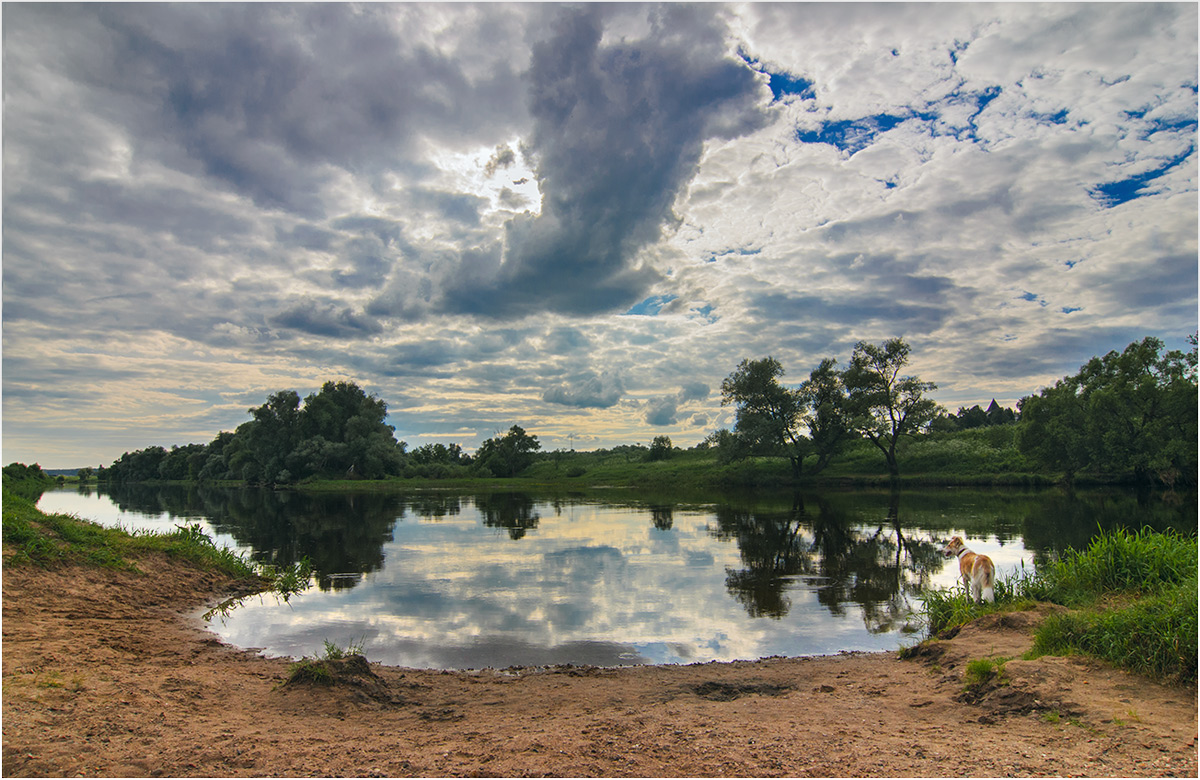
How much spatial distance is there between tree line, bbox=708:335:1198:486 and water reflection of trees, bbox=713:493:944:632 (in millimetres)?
25334

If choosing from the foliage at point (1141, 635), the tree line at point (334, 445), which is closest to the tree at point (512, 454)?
the tree line at point (334, 445)

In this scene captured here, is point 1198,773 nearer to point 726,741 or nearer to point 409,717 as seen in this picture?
point 726,741

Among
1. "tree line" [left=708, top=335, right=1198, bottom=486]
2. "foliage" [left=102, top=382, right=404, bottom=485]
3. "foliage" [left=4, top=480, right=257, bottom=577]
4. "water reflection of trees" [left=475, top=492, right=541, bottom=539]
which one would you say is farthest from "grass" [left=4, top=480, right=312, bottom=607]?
"foliage" [left=102, top=382, right=404, bottom=485]

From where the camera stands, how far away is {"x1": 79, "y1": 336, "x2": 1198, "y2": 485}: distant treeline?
127 feet

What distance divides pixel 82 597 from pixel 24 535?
2335mm

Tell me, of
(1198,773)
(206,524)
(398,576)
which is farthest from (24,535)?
(206,524)

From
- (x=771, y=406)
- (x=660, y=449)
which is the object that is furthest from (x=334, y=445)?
(x=771, y=406)

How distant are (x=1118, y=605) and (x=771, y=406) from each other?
49.0 meters

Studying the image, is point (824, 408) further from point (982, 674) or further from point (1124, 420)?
point (982, 674)

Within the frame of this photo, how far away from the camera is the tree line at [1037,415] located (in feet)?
124

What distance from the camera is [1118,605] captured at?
7.80 metres

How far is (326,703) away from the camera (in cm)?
613

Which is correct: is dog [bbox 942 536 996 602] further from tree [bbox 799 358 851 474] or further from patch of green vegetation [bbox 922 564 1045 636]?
tree [bbox 799 358 851 474]

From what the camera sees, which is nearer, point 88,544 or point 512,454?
point 88,544
